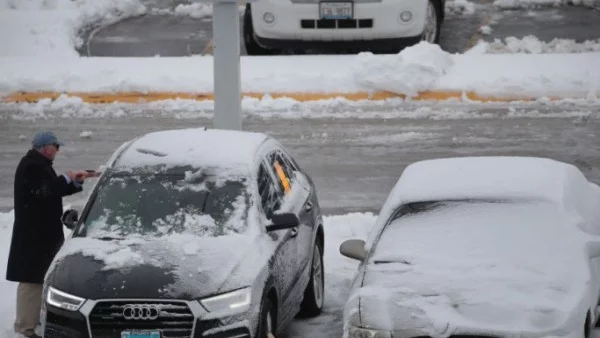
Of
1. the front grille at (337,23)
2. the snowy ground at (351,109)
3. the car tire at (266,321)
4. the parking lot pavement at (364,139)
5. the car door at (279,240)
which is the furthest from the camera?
the front grille at (337,23)

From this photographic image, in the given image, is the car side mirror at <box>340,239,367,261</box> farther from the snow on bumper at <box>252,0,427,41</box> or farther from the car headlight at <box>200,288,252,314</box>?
the snow on bumper at <box>252,0,427,41</box>

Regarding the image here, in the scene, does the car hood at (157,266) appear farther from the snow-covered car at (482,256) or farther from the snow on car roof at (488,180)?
the snow on car roof at (488,180)

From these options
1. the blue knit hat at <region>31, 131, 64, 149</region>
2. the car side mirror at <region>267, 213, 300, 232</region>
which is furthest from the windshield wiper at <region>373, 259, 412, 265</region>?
Result: the blue knit hat at <region>31, 131, 64, 149</region>

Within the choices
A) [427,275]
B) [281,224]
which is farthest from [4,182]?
[427,275]

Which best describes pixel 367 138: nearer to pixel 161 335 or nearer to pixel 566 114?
pixel 566 114

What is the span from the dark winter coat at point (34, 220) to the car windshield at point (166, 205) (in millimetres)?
348

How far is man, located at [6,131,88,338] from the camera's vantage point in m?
9.53

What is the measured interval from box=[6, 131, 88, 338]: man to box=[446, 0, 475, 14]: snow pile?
52.2 ft

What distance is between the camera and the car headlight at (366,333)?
770 cm

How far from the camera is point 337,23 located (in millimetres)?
19703

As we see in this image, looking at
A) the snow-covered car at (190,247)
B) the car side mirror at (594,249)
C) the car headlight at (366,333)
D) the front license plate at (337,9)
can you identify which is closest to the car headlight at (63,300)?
the snow-covered car at (190,247)

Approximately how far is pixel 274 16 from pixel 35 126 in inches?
159

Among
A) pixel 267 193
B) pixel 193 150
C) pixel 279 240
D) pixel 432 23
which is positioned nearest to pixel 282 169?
pixel 267 193

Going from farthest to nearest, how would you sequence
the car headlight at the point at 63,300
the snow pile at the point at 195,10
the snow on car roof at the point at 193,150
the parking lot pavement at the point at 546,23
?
1. the snow pile at the point at 195,10
2. the parking lot pavement at the point at 546,23
3. the snow on car roof at the point at 193,150
4. the car headlight at the point at 63,300
